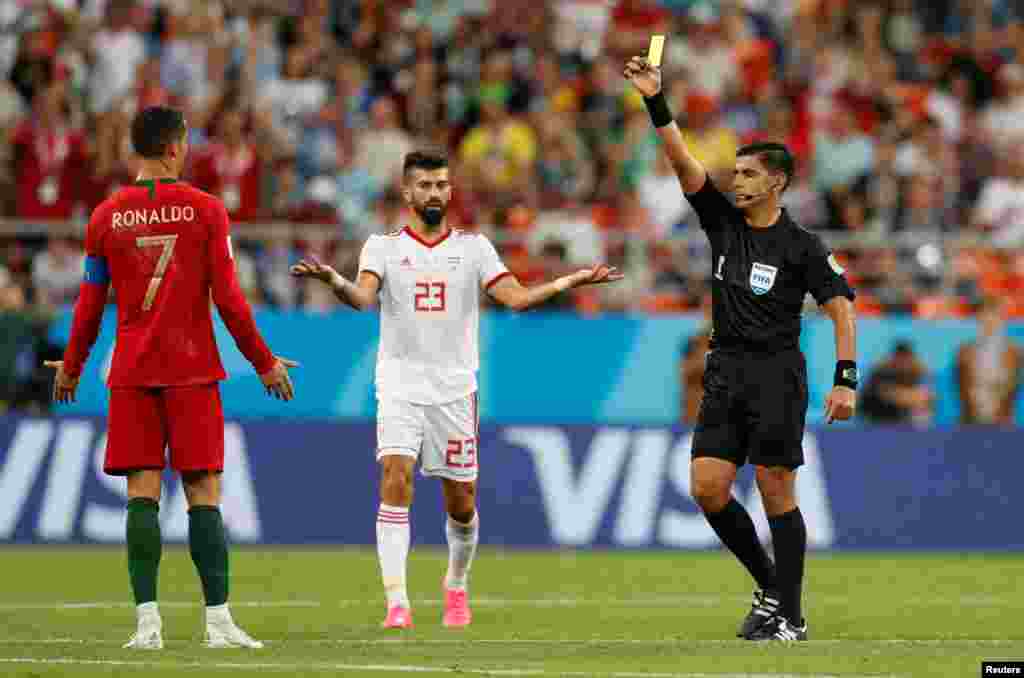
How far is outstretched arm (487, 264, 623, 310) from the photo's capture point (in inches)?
458

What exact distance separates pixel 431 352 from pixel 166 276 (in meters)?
2.37

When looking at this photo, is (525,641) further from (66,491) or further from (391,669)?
(66,491)

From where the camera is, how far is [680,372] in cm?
2130

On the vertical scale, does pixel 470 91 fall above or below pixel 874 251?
above

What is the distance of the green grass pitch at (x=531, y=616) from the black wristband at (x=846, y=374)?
4.21 ft

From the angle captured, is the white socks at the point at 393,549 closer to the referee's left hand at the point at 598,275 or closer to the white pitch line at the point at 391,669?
the referee's left hand at the point at 598,275

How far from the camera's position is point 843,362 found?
11.4 m

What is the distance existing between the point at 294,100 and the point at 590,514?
231 inches

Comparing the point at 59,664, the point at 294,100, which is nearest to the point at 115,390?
the point at 59,664

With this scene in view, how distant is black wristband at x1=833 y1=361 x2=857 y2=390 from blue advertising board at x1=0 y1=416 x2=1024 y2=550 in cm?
747

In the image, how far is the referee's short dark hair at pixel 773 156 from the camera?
38.1 feet

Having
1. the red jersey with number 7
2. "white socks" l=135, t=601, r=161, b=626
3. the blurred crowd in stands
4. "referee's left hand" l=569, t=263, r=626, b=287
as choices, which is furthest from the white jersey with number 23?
the blurred crowd in stands

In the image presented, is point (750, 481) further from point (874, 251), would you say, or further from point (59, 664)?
point (59, 664)

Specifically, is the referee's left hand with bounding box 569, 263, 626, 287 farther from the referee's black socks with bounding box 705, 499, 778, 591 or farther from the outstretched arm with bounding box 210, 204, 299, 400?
the outstretched arm with bounding box 210, 204, 299, 400
